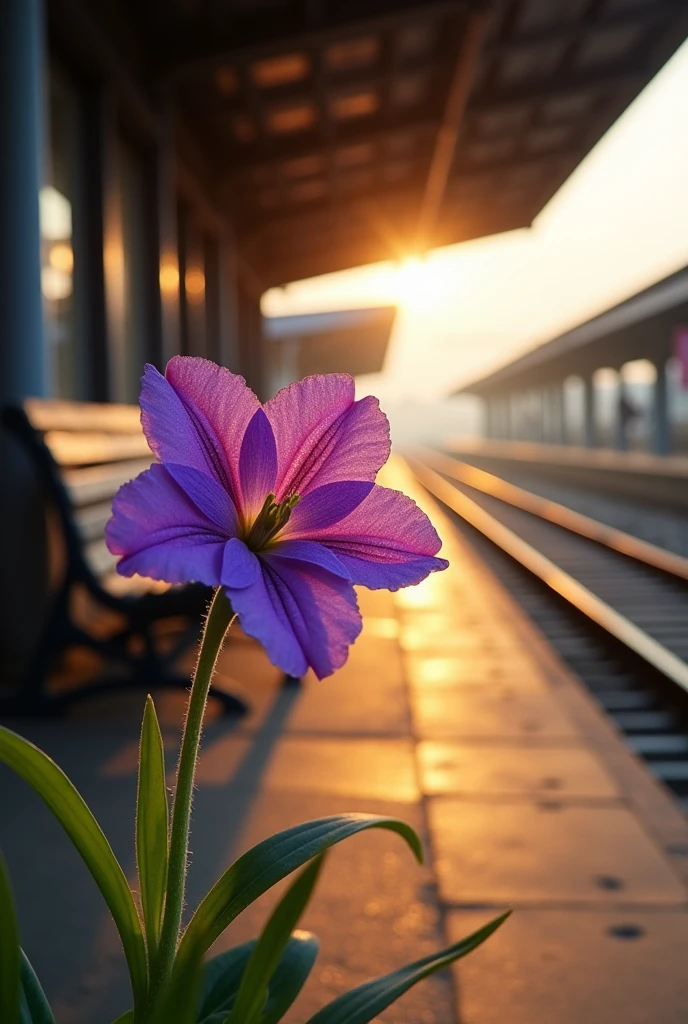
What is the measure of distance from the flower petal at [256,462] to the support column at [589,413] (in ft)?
132

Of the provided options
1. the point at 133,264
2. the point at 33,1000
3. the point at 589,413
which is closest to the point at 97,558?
the point at 33,1000

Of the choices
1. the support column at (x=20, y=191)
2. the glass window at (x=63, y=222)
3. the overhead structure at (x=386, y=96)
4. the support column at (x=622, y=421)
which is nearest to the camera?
the support column at (x=20, y=191)

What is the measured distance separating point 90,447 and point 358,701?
5.41 feet

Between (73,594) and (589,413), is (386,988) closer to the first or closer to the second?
(73,594)

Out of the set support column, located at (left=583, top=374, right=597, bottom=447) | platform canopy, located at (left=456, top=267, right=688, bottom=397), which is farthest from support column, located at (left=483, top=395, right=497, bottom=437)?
support column, located at (left=583, top=374, right=597, bottom=447)

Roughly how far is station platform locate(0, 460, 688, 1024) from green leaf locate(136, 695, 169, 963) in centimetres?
111

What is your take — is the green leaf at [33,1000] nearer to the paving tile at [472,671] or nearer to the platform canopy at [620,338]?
the paving tile at [472,671]

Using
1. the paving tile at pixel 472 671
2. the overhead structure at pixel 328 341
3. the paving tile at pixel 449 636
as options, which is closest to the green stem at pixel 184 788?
the paving tile at pixel 472 671

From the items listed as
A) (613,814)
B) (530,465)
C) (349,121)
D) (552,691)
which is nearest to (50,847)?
(613,814)

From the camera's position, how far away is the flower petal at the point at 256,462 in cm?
81

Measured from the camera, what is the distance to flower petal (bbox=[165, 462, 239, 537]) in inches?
29.6

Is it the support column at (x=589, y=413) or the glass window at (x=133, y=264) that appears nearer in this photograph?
the glass window at (x=133, y=264)

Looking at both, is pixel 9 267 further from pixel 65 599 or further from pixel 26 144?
pixel 65 599

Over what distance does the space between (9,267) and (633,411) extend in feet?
112
